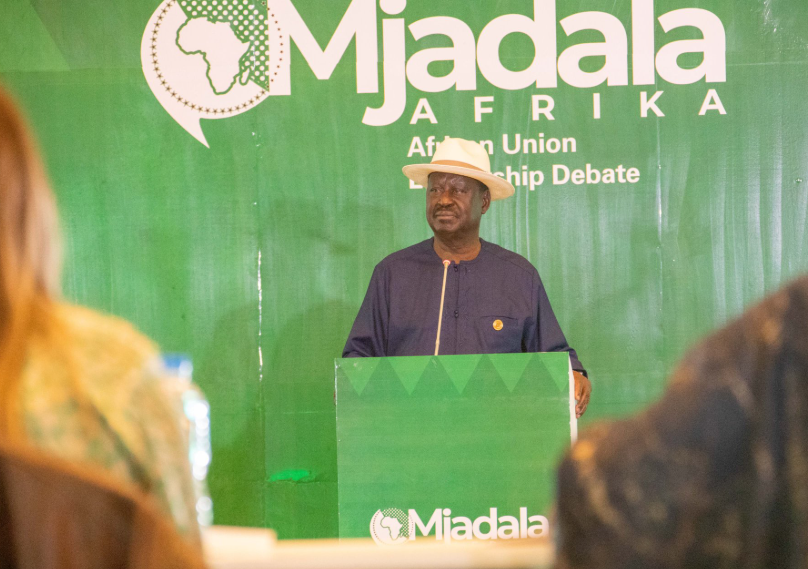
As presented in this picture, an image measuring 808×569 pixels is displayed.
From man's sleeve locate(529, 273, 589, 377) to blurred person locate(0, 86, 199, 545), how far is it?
11.9 ft

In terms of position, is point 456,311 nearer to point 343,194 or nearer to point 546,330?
point 546,330

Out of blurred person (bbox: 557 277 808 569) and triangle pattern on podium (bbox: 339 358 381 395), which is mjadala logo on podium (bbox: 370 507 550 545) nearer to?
Answer: triangle pattern on podium (bbox: 339 358 381 395)

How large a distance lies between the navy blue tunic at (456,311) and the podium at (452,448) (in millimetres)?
854

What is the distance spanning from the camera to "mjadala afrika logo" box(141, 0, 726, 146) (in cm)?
513

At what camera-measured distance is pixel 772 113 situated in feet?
16.9

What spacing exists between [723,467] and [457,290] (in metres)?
3.95

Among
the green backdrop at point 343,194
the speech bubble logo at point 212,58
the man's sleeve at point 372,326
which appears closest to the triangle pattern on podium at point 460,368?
the man's sleeve at point 372,326

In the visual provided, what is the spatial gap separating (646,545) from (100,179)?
16.6ft

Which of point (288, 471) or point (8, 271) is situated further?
point (288, 471)

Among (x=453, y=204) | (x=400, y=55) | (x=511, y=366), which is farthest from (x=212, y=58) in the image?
(x=511, y=366)

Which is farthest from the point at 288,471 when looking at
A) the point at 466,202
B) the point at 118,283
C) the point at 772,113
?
the point at 772,113

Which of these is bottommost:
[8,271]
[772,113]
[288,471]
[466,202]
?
[288,471]

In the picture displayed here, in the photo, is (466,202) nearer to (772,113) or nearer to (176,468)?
(772,113)

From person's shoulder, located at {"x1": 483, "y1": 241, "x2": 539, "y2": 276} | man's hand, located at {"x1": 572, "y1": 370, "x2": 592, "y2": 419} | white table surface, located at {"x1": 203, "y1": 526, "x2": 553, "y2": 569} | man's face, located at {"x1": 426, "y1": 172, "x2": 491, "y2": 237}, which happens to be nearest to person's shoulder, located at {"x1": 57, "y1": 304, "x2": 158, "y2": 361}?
white table surface, located at {"x1": 203, "y1": 526, "x2": 553, "y2": 569}
